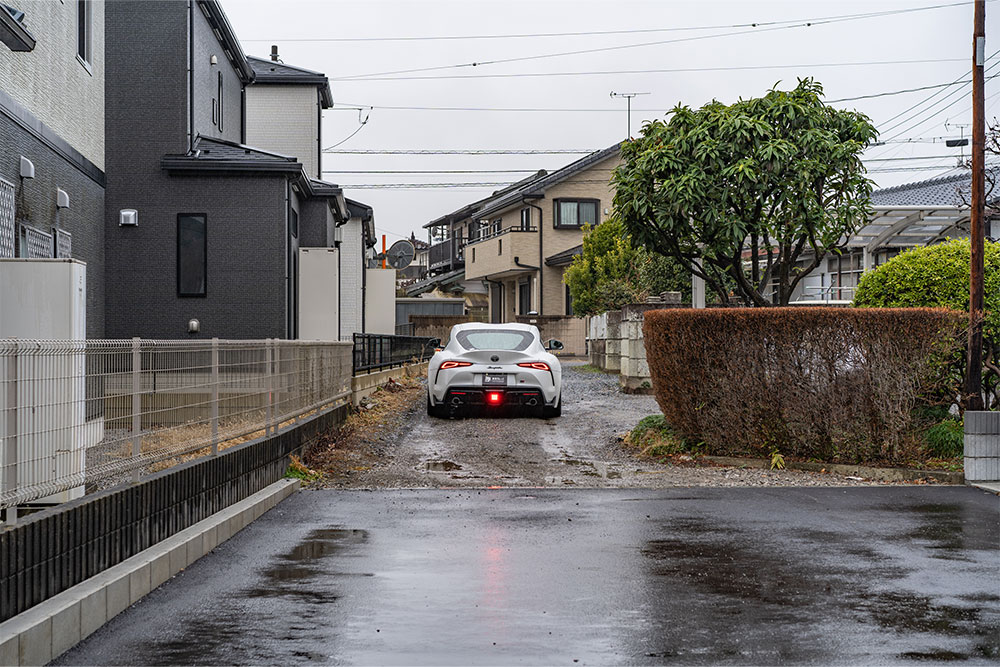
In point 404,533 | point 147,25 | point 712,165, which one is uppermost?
point 147,25

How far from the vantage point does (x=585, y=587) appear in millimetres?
6441

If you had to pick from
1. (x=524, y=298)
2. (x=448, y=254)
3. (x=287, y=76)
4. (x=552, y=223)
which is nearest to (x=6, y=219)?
(x=287, y=76)

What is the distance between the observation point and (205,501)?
26.1 feet

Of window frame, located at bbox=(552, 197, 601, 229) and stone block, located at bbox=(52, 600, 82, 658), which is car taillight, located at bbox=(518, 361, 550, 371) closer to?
stone block, located at bbox=(52, 600, 82, 658)

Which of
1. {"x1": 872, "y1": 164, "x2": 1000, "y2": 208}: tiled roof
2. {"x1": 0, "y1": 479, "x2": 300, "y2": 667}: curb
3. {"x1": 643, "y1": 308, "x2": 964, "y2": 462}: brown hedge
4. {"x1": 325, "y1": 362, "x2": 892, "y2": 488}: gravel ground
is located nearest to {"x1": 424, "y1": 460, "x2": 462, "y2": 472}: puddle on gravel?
{"x1": 325, "y1": 362, "x2": 892, "y2": 488}: gravel ground

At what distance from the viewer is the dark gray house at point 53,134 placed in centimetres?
1083

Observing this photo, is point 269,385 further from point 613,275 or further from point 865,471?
point 613,275

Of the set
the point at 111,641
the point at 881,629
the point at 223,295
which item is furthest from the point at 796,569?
the point at 223,295

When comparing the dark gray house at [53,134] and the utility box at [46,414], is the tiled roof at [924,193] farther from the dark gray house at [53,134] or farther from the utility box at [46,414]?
the utility box at [46,414]

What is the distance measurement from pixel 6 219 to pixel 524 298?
4383 centimetres

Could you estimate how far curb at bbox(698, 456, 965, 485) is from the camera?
10.9 m

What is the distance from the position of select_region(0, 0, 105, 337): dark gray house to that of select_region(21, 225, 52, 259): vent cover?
0.04 ft

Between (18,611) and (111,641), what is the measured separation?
53 centimetres

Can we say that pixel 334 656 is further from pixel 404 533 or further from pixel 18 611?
pixel 404 533
